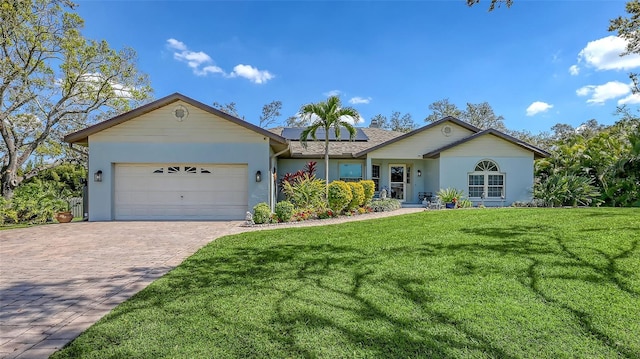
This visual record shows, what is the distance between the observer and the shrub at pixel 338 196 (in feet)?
40.1

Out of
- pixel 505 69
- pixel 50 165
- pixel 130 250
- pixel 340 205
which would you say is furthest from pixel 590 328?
pixel 50 165

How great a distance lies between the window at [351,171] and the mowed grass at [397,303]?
1208 cm

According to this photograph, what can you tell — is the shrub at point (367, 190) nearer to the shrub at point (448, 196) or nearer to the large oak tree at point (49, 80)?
the shrub at point (448, 196)

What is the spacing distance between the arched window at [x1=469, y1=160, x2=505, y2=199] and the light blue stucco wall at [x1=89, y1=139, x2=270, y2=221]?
1089cm

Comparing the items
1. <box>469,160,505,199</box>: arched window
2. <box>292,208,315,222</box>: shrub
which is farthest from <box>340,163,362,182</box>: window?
→ <box>292,208,315,222</box>: shrub

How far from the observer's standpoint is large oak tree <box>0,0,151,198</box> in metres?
15.0

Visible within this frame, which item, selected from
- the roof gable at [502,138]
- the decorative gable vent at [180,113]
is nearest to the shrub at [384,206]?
the roof gable at [502,138]

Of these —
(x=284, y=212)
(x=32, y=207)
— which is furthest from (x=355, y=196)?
(x=32, y=207)

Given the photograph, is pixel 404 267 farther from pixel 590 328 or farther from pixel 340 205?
pixel 340 205

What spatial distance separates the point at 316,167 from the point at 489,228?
11607mm

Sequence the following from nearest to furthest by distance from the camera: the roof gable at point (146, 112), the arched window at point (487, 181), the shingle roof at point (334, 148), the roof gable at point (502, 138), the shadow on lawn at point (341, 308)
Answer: the shadow on lawn at point (341, 308), the roof gable at point (146, 112), the roof gable at point (502, 138), the arched window at point (487, 181), the shingle roof at point (334, 148)

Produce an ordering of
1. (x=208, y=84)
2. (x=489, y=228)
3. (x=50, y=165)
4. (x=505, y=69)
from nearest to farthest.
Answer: (x=489, y=228) → (x=505, y=69) → (x=50, y=165) → (x=208, y=84)

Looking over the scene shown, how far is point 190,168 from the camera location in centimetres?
1320

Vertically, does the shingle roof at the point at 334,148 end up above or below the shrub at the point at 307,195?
above
